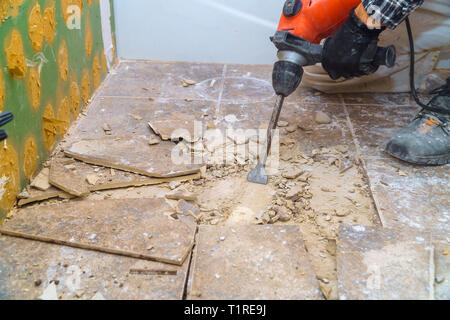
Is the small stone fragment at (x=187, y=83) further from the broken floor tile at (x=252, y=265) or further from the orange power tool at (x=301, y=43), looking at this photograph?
the broken floor tile at (x=252, y=265)

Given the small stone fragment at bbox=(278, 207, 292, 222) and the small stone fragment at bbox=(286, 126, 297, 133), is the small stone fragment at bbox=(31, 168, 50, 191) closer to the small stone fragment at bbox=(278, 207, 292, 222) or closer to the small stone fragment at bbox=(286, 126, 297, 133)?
the small stone fragment at bbox=(278, 207, 292, 222)

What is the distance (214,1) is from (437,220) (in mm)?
1682

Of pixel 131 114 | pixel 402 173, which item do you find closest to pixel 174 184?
pixel 131 114

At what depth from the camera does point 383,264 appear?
1.08 meters

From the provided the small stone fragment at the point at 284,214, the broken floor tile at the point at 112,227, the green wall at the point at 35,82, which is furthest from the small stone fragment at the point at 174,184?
the green wall at the point at 35,82

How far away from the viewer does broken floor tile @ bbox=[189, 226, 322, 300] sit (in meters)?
1.00

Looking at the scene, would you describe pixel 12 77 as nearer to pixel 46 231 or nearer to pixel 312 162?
pixel 46 231

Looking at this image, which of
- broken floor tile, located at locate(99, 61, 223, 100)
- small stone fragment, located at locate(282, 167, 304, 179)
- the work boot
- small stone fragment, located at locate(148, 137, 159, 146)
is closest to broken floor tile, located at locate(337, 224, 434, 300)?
small stone fragment, located at locate(282, 167, 304, 179)

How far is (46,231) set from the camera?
1159 millimetres

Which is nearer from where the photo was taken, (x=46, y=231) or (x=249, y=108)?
(x=46, y=231)

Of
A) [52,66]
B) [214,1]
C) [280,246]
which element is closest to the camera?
[280,246]

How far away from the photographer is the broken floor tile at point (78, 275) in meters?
0.99

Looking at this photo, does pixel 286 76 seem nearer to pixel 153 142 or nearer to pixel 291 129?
pixel 291 129
